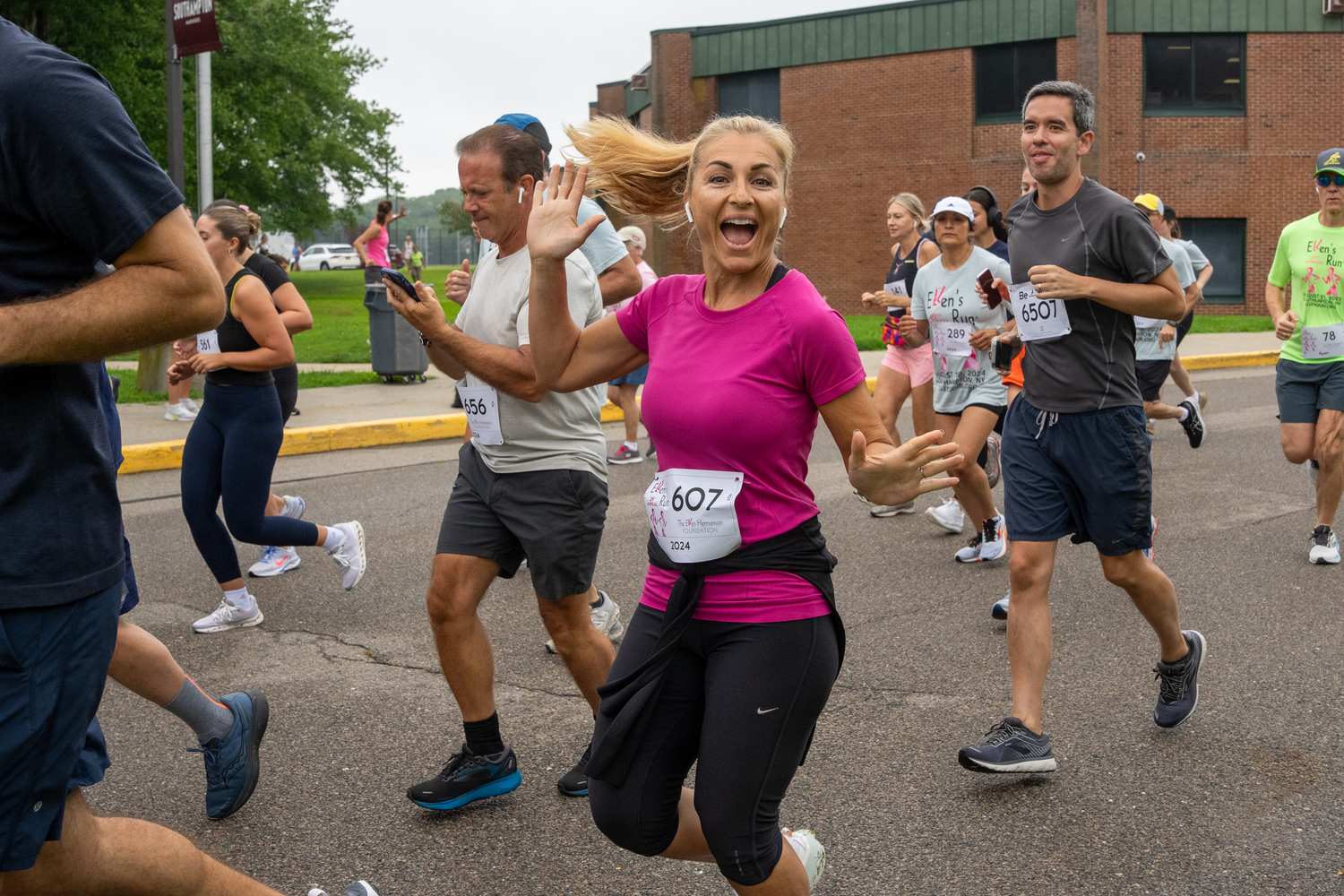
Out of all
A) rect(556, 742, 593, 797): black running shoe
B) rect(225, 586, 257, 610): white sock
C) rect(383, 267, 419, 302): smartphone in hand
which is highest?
rect(383, 267, 419, 302): smartphone in hand

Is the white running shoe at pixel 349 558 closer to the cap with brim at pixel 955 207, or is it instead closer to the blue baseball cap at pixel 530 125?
the blue baseball cap at pixel 530 125

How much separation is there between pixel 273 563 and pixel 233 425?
1.38 metres

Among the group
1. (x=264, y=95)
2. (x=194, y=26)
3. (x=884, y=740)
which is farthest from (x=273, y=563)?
(x=264, y=95)

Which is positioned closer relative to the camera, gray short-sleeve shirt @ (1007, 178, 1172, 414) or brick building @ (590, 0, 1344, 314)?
gray short-sleeve shirt @ (1007, 178, 1172, 414)

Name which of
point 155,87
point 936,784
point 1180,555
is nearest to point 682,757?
point 936,784

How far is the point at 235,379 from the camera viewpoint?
18.5ft

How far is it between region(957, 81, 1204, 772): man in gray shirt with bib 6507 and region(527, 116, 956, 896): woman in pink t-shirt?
5.84 ft

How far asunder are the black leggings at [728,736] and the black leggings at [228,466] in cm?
340

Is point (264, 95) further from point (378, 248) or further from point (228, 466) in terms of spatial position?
point (228, 466)

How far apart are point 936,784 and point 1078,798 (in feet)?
1.43

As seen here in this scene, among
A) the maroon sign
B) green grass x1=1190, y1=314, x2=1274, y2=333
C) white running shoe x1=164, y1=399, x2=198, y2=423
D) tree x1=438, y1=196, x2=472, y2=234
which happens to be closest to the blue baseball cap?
white running shoe x1=164, y1=399, x2=198, y2=423

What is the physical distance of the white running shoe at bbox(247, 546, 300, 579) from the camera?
6703 millimetres

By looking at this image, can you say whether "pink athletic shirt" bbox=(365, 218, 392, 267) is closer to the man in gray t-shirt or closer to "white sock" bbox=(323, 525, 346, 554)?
"white sock" bbox=(323, 525, 346, 554)

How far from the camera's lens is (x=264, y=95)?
131ft
